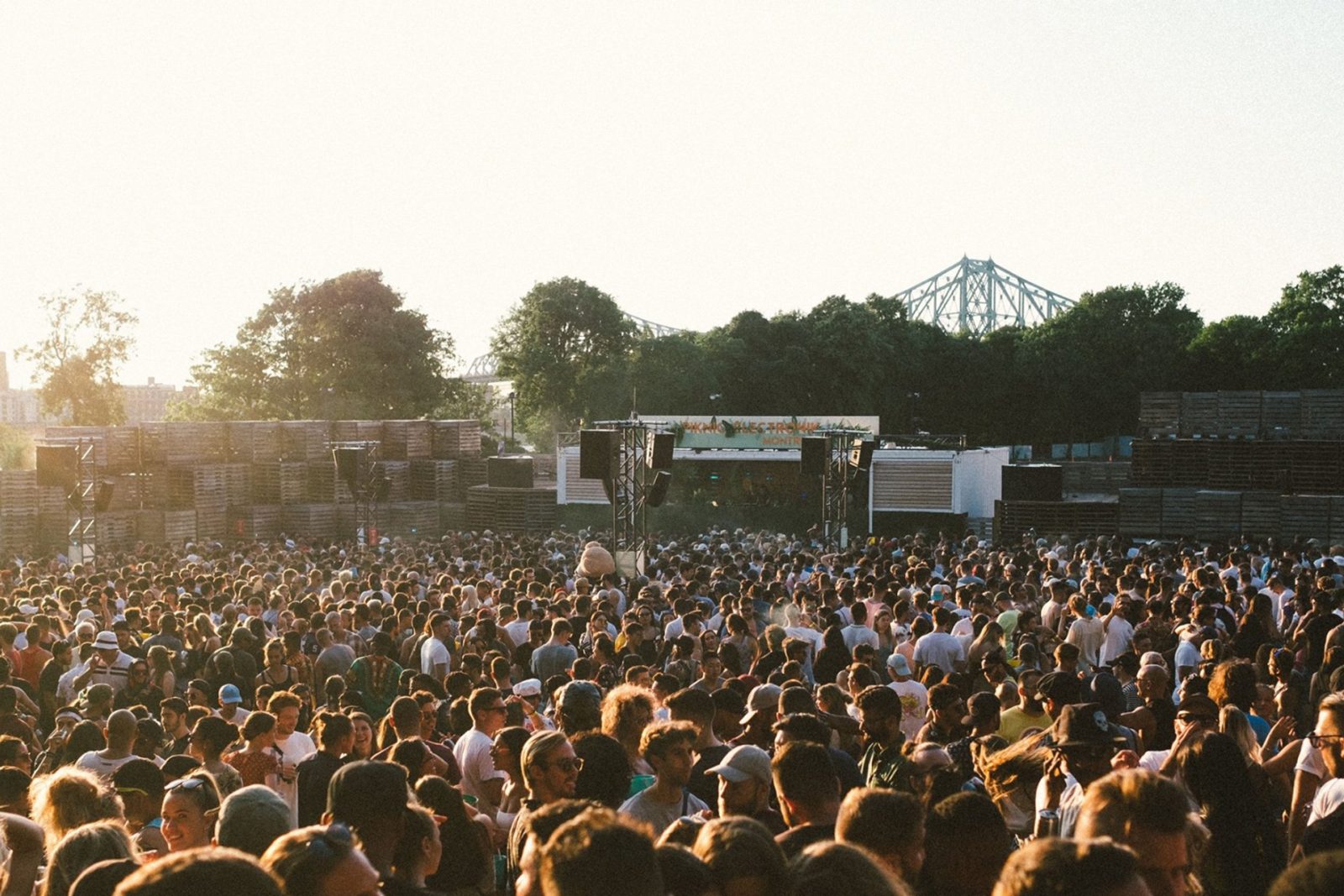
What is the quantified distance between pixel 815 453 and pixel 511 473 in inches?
493

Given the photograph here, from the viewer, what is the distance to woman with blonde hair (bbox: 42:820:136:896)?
3.62 m

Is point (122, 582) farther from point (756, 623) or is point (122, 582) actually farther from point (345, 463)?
point (345, 463)

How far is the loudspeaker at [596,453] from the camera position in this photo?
19844 millimetres

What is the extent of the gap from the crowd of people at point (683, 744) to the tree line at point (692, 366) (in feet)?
126

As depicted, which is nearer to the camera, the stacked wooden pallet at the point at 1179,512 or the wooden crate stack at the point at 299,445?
the stacked wooden pallet at the point at 1179,512

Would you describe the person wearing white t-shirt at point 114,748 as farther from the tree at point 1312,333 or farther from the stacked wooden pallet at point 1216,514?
the tree at point 1312,333

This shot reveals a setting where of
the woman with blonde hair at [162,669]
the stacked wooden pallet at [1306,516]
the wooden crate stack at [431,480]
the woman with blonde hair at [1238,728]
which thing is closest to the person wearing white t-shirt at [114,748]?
the woman with blonde hair at [162,669]

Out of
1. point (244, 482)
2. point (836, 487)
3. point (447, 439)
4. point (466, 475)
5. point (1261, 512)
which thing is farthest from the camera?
point (447, 439)

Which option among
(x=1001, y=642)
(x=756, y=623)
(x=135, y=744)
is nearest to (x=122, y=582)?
(x=756, y=623)

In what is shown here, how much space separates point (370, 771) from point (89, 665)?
597 cm

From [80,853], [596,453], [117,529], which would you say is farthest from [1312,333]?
[80,853]

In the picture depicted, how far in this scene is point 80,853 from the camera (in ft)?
11.9

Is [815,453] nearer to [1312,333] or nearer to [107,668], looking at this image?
[107,668]

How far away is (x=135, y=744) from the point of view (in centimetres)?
682
